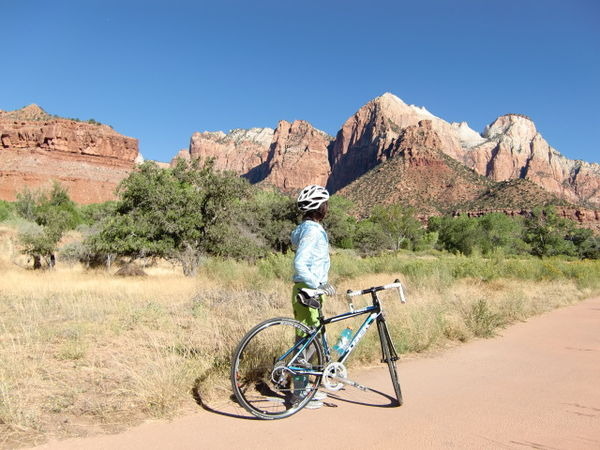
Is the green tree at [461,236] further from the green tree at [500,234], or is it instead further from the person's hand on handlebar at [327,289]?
the person's hand on handlebar at [327,289]


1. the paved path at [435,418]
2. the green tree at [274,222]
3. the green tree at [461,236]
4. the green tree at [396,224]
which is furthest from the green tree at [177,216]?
the green tree at [396,224]

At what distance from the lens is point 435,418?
11.7 feet

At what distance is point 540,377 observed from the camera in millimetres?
4863

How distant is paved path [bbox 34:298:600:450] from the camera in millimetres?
3100

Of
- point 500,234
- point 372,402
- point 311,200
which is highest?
point 500,234

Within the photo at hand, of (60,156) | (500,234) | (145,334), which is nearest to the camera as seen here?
(145,334)

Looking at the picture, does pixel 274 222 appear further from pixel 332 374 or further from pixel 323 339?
pixel 332 374

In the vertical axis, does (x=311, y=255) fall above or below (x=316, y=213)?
below

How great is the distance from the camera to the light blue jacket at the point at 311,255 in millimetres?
3742

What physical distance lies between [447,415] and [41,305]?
26.4ft

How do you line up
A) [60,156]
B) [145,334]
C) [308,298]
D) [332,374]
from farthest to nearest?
[60,156]
[145,334]
[332,374]
[308,298]

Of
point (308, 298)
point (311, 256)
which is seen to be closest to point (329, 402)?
point (308, 298)

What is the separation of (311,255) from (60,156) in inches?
3621

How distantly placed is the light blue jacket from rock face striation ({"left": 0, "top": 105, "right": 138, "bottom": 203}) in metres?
79.7
